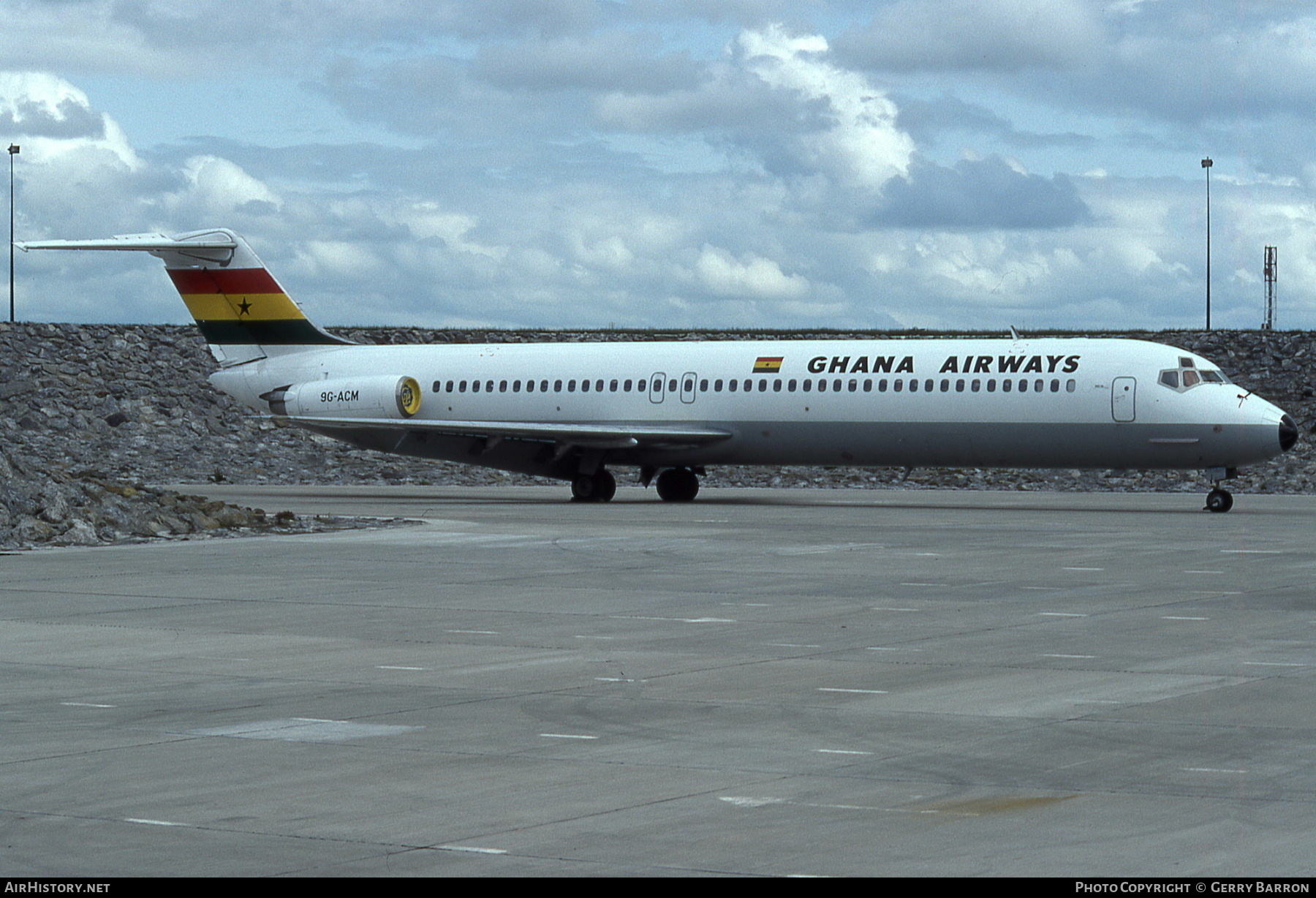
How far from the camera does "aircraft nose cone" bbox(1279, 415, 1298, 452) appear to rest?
99.3 feet

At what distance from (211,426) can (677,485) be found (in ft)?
71.9

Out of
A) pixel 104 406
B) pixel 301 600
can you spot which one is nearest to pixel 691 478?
pixel 301 600

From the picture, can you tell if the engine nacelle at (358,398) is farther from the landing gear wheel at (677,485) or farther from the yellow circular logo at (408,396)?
the landing gear wheel at (677,485)

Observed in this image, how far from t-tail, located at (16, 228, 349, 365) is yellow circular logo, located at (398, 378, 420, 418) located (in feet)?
11.6

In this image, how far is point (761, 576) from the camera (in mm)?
19016

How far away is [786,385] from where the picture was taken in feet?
113

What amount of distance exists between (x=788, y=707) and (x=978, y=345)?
2367 cm

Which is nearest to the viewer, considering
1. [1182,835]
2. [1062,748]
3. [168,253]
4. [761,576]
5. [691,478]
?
[1182,835]

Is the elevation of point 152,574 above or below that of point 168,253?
below

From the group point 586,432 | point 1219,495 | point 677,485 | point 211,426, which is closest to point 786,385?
point 677,485

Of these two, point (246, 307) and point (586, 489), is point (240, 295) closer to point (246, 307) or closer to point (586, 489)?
point (246, 307)

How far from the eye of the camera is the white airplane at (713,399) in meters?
31.4

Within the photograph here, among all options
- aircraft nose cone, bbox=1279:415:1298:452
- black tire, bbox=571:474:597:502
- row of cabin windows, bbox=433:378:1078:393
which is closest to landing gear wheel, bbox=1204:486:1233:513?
aircraft nose cone, bbox=1279:415:1298:452
